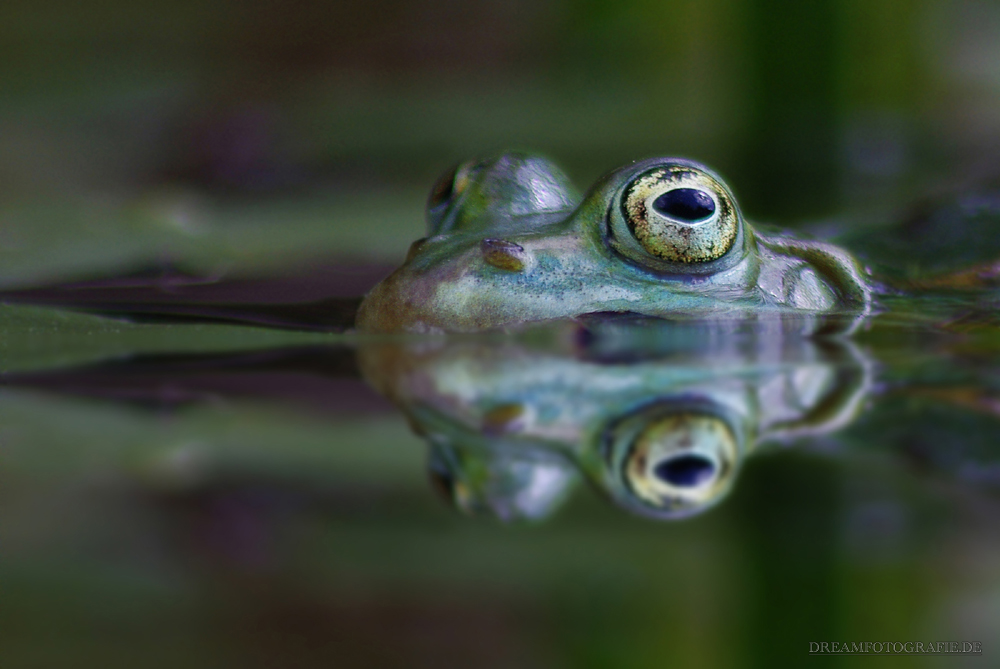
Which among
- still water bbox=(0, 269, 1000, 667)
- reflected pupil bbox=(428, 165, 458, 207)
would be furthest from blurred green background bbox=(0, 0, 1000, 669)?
reflected pupil bbox=(428, 165, 458, 207)

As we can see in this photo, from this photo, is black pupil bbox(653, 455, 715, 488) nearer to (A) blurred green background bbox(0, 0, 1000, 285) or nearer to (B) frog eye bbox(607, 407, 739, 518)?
(B) frog eye bbox(607, 407, 739, 518)

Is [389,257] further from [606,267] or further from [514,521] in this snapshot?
[514,521]

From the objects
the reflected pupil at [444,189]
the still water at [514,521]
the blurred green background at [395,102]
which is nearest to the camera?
the still water at [514,521]

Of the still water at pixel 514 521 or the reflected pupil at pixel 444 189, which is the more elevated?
the reflected pupil at pixel 444 189

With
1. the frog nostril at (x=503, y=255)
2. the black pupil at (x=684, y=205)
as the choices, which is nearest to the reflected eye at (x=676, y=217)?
the black pupil at (x=684, y=205)

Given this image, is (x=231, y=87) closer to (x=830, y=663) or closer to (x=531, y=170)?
(x=531, y=170)

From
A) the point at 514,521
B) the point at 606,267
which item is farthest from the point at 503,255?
the point at 514,521

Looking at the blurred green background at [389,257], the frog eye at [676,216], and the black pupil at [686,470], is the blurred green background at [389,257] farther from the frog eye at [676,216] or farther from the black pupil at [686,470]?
the frog eye at [676,216]
